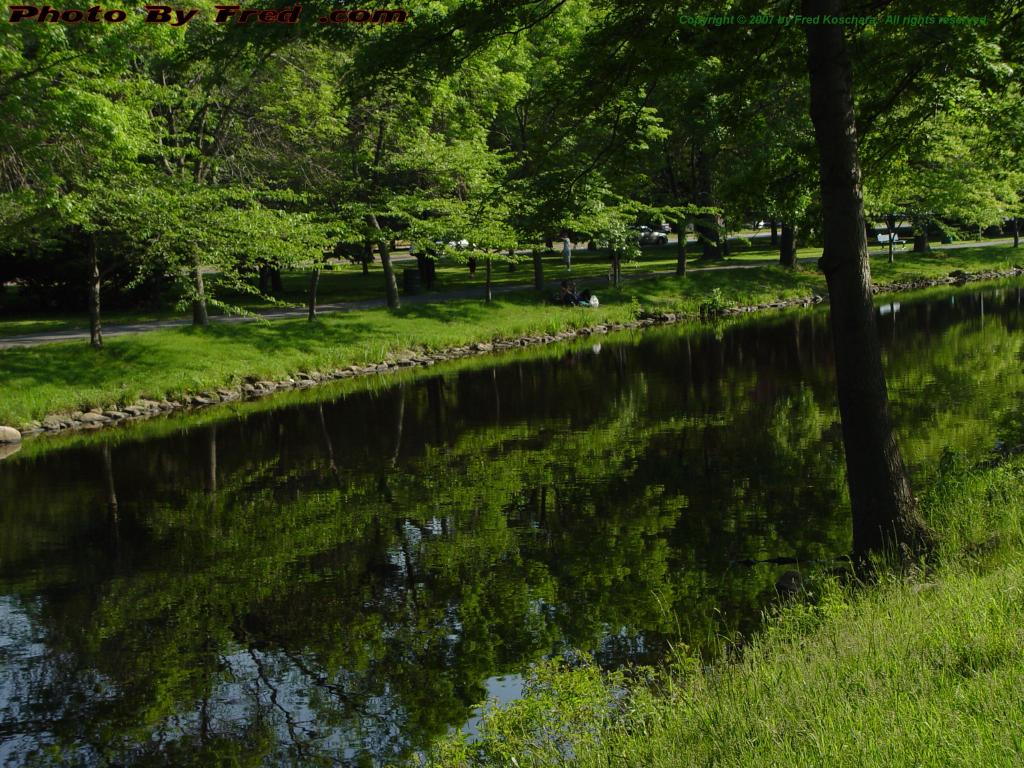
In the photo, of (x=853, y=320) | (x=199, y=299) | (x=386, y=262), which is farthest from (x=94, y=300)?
(x=853, y=320)

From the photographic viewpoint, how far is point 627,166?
1178 centimetres

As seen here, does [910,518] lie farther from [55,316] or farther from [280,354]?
[55,316]

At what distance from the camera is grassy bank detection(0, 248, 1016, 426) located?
2428 centimetres

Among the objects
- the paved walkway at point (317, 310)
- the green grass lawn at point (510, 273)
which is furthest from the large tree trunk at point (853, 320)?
the green grass lawn at point (510, 273)

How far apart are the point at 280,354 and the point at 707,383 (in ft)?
39.9

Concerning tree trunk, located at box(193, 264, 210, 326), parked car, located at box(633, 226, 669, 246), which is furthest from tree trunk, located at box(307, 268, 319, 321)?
parked car, located at box(633, 226, 669, 246)

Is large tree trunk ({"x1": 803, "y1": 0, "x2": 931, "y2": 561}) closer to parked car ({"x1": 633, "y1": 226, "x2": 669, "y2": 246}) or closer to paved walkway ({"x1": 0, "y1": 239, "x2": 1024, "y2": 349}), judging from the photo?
paved walkway ({"x1": 0, "y1": 239, "x2": 1024, "y2": 349})

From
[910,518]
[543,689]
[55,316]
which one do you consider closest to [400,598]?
[543,689]

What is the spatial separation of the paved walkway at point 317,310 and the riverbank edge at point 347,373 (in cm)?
275

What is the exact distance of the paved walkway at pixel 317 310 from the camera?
2967 cm

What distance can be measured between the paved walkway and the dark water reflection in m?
→ 9.25

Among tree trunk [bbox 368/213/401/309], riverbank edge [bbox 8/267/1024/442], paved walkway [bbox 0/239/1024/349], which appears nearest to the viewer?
riverbank edge [bbox 8/267/1024/442]

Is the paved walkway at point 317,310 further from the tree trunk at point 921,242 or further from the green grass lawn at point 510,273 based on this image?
the tree trunk at point 921,242

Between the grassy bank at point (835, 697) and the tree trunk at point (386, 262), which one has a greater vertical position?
the tree trunk at point (386, 262)
